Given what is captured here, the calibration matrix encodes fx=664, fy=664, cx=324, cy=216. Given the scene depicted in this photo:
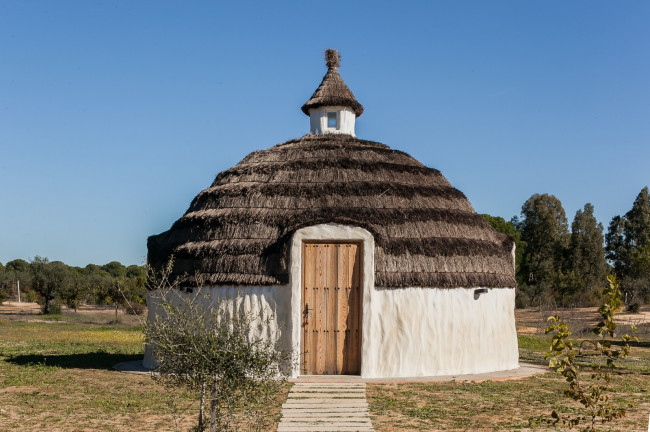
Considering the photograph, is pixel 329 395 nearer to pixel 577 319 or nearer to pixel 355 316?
pixel 355 316

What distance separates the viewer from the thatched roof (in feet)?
50.0

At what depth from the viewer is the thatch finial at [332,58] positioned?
817 inches

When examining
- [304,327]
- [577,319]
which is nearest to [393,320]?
[304,327]

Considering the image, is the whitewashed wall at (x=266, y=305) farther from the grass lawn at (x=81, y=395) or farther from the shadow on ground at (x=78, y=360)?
the shadow on ground at (x=78, y=360)

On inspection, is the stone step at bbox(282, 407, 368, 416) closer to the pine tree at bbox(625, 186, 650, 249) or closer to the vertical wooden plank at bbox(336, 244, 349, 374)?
the vertical wooden plank at bbox(336, 244, 349, 374)

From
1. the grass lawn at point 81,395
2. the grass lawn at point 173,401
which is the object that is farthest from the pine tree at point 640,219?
the grass lawn at point 81,395

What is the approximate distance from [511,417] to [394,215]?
6.19m

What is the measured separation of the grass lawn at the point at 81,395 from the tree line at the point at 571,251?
40.1 metres

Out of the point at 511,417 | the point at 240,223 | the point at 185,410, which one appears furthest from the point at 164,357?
the point at 240,223

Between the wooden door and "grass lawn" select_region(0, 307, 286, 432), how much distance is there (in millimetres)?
2490

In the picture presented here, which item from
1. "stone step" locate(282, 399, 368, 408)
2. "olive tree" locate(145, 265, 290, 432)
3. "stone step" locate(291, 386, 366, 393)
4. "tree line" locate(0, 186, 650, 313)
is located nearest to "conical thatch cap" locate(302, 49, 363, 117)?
"stone step" locate(291, 386, 366, 393)

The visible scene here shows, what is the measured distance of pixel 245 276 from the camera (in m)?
15.1

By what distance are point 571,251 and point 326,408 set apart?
55.0 meters

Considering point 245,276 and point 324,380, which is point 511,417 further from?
point 245,276
